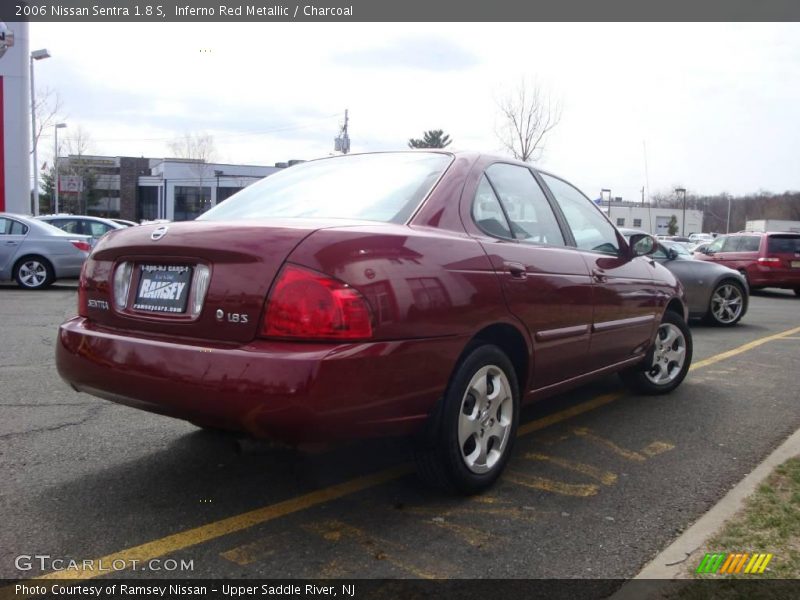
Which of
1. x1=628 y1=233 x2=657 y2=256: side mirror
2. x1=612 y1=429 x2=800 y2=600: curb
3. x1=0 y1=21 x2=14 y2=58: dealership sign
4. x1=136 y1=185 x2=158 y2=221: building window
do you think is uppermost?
x1=0 y1=21 x2=14 y2=58: dealership sign

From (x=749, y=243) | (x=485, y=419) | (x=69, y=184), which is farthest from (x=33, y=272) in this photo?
(x=69, y=184)

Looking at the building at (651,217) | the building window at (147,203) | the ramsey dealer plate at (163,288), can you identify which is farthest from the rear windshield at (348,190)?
the building at (651,217)

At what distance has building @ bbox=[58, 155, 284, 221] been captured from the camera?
53406 mm

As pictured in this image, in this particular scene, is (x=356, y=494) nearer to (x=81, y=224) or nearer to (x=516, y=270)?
(x=516, y=270)

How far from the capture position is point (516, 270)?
11.5 feet

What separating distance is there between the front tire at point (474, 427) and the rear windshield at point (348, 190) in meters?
0.77

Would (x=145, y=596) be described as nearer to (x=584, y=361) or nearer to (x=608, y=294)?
(x=584, y=361)

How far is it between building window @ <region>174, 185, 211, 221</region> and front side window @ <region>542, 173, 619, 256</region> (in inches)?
2070

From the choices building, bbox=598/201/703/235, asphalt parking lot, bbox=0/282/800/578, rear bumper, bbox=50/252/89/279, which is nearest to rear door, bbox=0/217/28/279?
rear bumper, bbox=50/252/89/279

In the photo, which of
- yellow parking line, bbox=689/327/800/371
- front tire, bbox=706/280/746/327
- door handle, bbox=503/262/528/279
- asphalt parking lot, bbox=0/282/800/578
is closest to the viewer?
asphalt parking lot, bbox=0/282/800/578

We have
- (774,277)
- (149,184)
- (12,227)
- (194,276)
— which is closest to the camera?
(194,276)

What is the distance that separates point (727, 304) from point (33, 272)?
37.6 ft

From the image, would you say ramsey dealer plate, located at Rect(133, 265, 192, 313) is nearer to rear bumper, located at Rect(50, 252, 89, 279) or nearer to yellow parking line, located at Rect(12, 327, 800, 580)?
yellow parking line, located at Rect(12, 327, 800, 580)

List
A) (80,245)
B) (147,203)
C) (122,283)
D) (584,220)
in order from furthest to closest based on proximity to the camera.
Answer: (147,203), (80,245), (584,220), (122,283)
